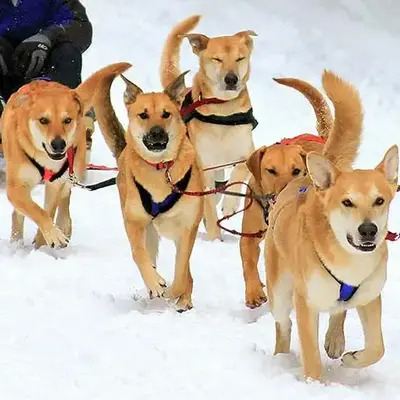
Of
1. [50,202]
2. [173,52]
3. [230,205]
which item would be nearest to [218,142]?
[230,205]

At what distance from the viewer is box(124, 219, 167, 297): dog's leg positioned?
185 inches

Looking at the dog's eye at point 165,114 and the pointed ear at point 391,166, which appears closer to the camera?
the pointed ear at point 391,166

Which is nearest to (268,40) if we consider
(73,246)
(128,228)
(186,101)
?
(186,101)

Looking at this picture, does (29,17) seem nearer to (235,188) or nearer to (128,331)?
(235,188)

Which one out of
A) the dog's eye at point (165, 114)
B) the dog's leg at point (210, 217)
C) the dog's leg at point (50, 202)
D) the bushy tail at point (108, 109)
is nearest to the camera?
the dog's eye at point (165, 114)

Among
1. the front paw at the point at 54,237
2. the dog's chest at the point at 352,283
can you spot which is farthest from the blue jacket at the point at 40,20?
the dog's chest at the point at 352,283

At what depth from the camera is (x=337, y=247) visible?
3.48 meters

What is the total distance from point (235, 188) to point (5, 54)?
2063 millimetres

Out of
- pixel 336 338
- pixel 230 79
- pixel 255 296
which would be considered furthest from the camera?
pixel 230 79

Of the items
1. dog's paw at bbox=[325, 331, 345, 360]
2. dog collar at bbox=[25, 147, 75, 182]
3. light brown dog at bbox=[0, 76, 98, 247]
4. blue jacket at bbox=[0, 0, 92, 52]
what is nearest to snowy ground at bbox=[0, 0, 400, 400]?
dog's paw at bbox=[325, 331, 345, 360]

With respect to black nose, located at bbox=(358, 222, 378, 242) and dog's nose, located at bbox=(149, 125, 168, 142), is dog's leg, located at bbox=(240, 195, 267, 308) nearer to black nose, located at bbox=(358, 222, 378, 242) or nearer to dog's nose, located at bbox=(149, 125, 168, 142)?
dog's nose, located at bbox=(149, 125, 168, 142)

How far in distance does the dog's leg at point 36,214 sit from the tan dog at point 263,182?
1.06 meters

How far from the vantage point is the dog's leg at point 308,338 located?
3580 millimetres

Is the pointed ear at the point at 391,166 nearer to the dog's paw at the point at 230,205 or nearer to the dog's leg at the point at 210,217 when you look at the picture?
the dog's leg at the point at 210,217
